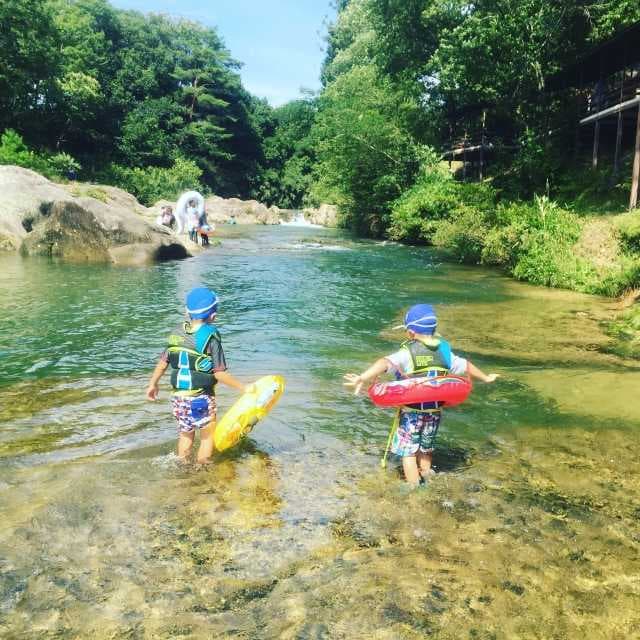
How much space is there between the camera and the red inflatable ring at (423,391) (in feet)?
15.4

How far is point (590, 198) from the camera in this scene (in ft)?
63.6

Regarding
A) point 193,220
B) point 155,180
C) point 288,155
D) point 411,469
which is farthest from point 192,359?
point 288,155

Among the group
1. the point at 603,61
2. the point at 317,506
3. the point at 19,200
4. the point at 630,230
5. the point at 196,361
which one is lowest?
the point at 317,506

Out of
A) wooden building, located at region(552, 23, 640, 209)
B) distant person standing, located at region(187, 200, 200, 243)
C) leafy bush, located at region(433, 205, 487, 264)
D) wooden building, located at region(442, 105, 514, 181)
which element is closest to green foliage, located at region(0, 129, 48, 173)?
distant person standing, located at region(187, 200, 200, 243)

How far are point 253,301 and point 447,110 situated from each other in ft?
60.7

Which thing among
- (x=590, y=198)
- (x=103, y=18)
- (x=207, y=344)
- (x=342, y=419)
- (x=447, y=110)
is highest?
(x=103, y=18)

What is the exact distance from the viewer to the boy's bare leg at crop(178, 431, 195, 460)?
17.2 ft

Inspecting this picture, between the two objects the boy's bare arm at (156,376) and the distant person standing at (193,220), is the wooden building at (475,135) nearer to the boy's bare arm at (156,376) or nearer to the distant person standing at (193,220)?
the distant person standing at (193,220)

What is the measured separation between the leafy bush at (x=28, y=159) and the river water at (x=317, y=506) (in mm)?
29904

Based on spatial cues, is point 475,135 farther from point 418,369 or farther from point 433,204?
point 418,369

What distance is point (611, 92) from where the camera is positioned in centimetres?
2144

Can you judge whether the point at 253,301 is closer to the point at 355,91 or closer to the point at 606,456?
the point at 606,456

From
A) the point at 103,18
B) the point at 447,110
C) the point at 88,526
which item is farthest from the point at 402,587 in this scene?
the point at 103,18

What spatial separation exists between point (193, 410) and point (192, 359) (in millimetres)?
441
